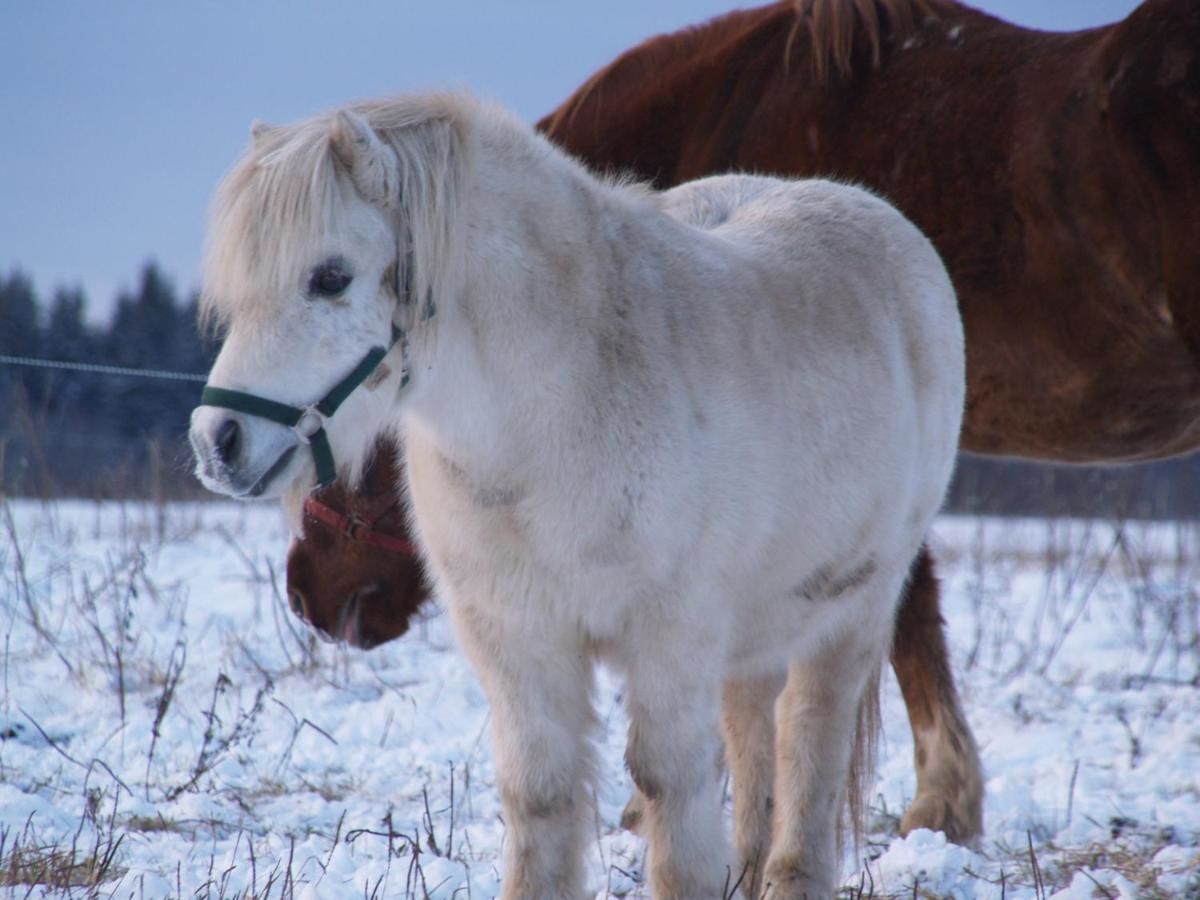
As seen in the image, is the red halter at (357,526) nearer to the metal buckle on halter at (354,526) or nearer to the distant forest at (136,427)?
the metal buckle on halter at (354,526)

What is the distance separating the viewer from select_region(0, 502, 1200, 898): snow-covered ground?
2760 mm

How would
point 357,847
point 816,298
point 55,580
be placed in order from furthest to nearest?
point 55,580 → point 357,847 → point 816,298

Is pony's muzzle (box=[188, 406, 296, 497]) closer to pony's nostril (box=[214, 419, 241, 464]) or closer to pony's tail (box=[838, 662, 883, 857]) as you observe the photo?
pony's nostril (box=[214, 419, 241, 464])

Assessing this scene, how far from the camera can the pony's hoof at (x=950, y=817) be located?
11.6 ft

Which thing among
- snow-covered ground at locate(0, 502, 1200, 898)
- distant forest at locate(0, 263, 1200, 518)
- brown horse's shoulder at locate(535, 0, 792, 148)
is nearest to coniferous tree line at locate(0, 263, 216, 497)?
distant forest at locate(0, 263, 1200, 518)

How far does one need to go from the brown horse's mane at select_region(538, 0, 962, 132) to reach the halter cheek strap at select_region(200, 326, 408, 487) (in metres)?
2.54

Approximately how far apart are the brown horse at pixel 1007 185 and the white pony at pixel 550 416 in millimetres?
1299

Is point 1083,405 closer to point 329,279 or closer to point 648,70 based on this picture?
point 648,70

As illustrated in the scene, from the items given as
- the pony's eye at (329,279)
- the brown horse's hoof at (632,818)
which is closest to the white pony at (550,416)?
the pony's eye at (329,279)

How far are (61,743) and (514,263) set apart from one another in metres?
2.61

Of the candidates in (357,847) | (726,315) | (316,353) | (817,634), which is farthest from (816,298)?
(357,847)

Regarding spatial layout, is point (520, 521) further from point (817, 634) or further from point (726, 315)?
point (817, 634)

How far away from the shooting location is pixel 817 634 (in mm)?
2793

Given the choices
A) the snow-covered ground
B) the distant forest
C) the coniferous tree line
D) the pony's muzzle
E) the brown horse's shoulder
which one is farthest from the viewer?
the coniferous tree line
